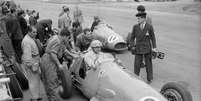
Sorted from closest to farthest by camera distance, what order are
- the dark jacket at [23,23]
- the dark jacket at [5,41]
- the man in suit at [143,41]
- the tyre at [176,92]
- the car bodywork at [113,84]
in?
the car bodywork at [113,84]
the tyre at [176,92]
the man in suit at [143,41]
the dark jacket at [5,41]
the dark jacket at [23,23]

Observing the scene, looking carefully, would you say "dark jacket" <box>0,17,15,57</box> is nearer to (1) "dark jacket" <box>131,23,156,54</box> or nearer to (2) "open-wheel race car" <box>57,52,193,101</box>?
(2) "open-wheel race car" <box>57,52,193,101</box>

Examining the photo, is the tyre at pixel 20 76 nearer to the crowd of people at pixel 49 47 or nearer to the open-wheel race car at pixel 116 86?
the crowd of people at pixel 49 47

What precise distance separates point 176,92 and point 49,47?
2.93 metres

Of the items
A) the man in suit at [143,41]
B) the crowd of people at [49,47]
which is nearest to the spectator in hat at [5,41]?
the crowd of people at [49,47]

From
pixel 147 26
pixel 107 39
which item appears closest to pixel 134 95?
pixel 147 26

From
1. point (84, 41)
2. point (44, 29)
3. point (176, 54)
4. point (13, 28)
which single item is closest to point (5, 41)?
point (13, 28)

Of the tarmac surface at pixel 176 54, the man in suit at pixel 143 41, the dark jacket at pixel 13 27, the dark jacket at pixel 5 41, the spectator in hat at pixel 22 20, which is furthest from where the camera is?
the spectator in hat at pixel 22 20

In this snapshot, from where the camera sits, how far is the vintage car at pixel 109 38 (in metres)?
12.2

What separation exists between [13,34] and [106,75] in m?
4.99

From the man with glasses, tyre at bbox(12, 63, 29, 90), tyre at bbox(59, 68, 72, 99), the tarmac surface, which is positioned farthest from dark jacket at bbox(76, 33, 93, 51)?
the man with glasses

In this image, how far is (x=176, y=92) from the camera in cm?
665

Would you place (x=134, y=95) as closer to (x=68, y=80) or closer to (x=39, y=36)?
(x=68, y=80)

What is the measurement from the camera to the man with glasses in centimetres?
734

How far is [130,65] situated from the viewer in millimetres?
11336
